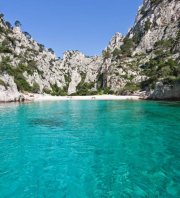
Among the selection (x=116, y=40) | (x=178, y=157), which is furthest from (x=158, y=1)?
(x=178, y=157)

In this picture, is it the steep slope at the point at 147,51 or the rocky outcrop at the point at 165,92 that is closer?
the rocky outcrop at the point at 165,92

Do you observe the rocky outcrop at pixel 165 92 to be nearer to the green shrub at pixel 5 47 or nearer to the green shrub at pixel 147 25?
the green shrub at pixel 147 25

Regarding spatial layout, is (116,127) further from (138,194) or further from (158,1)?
(158,1)

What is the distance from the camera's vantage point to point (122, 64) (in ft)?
448

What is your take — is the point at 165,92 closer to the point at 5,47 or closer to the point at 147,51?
the point at 147,51

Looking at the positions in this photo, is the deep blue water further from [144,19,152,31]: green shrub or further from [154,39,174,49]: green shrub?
[144,19,152,31]: green shrub

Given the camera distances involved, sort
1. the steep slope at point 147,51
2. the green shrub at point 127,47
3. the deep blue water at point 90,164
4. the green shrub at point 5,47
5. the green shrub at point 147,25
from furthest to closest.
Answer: the green shrub at point 147,25
the green shrub at point 127,47
the green shrub at point 5,47
the steep slope at point 147,51
the deep blue water at point 90,164

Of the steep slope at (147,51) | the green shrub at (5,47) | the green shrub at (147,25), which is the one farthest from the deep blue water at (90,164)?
the green shrub at (147,25)

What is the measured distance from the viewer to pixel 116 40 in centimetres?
18738

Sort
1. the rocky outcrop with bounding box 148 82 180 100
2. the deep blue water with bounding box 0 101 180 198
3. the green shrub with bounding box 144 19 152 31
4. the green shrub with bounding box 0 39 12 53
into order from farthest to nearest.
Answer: the green shrub with bounding box 144 19 152 31, the green shrub with bounding box 0 39 12 53, the rocky outcrop with bounding box 148 82 180 100, the deep blue water with bounding box 0 101 180 198

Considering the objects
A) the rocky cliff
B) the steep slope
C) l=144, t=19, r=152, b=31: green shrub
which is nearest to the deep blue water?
the rocky cliff

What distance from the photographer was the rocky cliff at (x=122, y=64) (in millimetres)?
105250

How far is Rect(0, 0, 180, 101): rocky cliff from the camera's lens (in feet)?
345

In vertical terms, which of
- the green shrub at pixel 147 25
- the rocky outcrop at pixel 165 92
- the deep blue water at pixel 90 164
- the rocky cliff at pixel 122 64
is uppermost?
the green shrub at pixel 147 25
